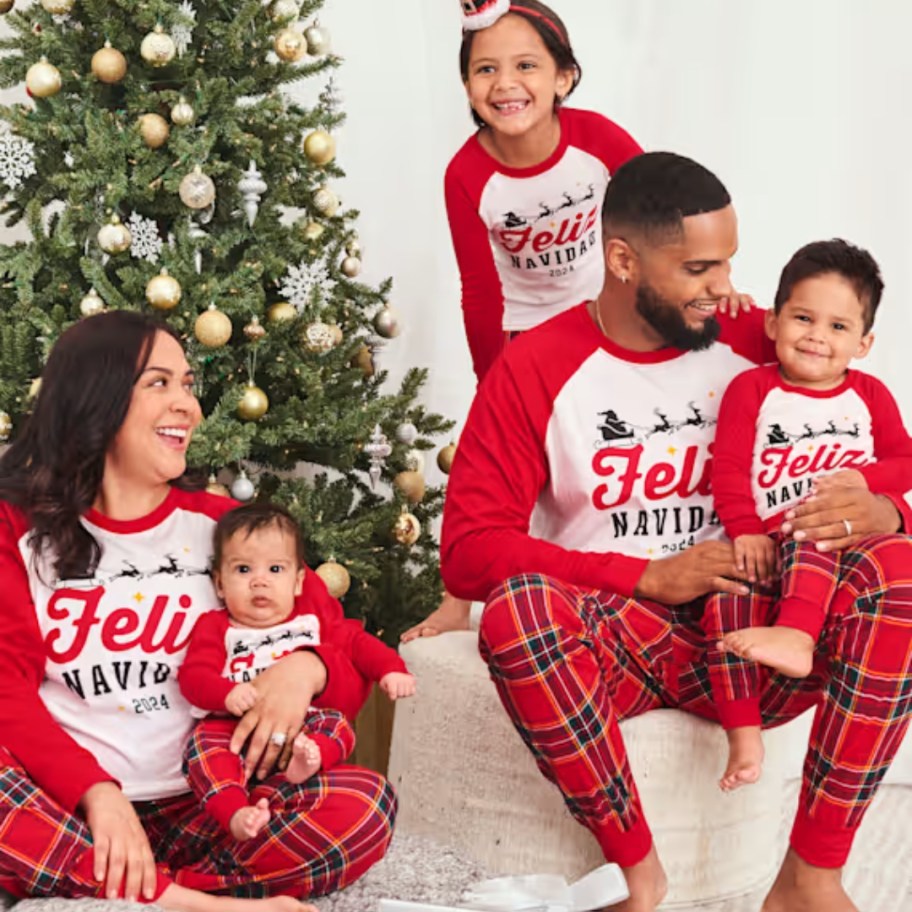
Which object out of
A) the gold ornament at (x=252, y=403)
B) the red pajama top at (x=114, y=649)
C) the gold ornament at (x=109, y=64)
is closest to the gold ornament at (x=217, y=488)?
the gold ornament at (x=252, y=403)

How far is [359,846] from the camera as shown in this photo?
193 cm

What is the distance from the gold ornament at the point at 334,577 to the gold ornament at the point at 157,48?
0.90 metres

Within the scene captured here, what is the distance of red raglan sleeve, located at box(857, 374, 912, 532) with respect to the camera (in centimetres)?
210

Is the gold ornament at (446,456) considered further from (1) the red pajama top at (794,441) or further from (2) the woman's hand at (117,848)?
(2) the woman's hand at (117,848)

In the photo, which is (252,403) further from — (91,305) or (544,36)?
(544,36)

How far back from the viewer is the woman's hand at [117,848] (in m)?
1.76

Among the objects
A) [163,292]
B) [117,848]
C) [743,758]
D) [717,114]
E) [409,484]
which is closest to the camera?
[117,848]

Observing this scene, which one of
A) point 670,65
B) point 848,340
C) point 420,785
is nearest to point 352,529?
point 420,785

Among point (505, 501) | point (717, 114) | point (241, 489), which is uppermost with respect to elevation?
point (717, 114)

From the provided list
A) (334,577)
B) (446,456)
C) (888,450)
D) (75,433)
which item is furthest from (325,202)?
(888,450)

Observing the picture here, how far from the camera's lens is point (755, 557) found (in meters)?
2.05

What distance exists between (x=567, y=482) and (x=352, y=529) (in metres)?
0.57

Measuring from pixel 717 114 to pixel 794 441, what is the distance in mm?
1366

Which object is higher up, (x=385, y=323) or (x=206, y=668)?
(x=385, y=323)
